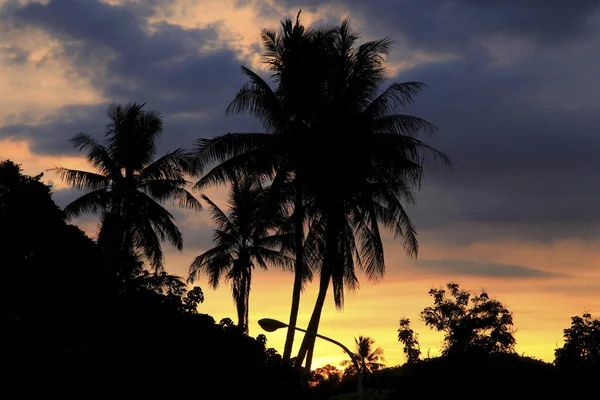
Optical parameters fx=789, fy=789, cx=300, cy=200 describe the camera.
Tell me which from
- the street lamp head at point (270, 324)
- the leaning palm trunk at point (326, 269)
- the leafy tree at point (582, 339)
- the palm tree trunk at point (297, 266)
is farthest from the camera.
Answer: the leafy tree at point (582, 339)

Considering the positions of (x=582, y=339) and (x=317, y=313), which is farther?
(x=582, y=339)

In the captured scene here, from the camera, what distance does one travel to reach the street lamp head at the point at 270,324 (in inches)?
963

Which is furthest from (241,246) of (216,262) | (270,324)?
(270,324)

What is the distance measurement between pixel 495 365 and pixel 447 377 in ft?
10.3

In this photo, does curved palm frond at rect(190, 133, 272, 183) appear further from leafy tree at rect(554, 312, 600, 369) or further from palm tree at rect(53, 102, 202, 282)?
leafy tree at rect(554, 312, 600, 369)

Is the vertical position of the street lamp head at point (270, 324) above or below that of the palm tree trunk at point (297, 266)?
below

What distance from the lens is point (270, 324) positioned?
24.5m

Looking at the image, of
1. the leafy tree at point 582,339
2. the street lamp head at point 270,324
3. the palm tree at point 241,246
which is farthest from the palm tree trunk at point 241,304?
the street lamp head at point 270,324

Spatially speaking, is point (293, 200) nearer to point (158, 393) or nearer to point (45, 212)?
point (45, 212)

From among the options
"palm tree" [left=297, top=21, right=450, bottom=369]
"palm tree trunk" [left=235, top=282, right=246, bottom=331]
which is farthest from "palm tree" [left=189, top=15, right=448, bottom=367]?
"palm tree trunk" [left=235, top=282, right=246, bottom=331]

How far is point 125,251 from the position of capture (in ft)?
151

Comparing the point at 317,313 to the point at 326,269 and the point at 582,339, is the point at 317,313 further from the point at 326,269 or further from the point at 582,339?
the point at 582,339

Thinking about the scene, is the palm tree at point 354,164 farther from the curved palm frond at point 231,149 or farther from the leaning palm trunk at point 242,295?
the leaning palm trunk at point 242,295

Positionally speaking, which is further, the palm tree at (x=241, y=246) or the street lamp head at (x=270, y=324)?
the palm tree at (x=241, y=246)
